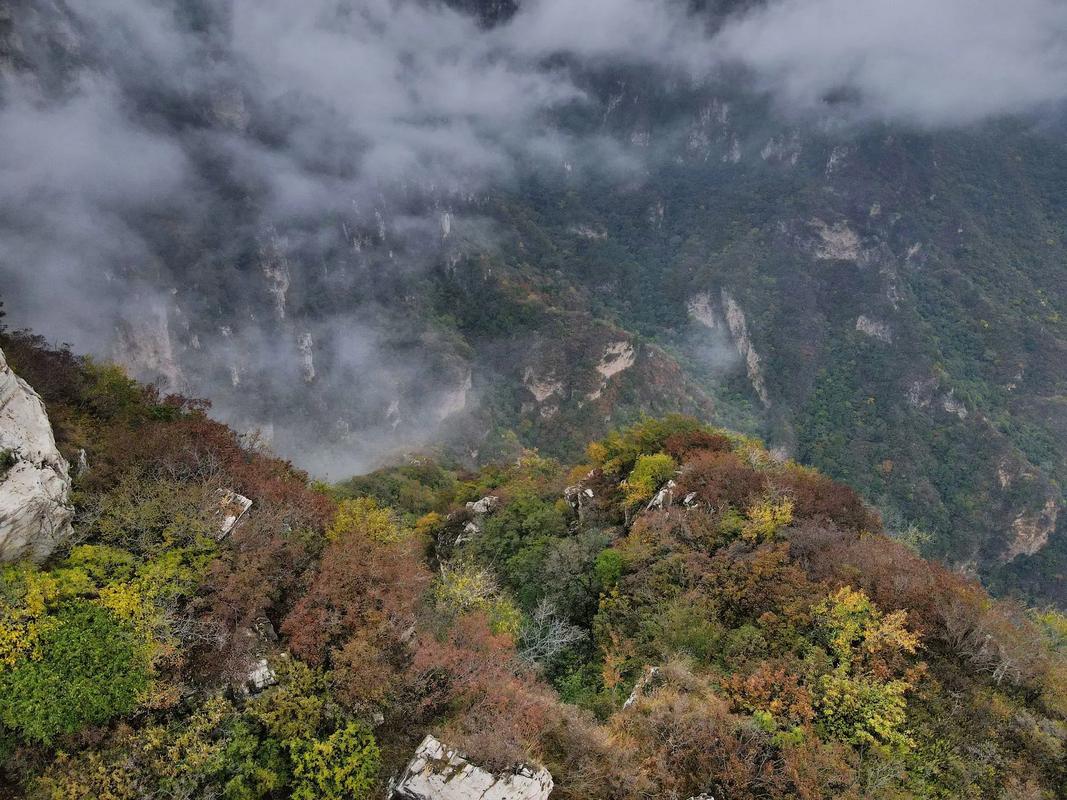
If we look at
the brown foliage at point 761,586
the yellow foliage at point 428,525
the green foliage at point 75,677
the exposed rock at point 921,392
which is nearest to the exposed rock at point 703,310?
the exposed rock at point 921,392

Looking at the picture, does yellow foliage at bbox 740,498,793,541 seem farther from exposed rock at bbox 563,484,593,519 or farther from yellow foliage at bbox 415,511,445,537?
yellow foliage at bbox 415,511,445,537

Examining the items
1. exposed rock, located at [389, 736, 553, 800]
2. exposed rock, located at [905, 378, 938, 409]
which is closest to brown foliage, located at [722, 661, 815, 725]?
exposed rock, located at [389, 736, 553, 800]

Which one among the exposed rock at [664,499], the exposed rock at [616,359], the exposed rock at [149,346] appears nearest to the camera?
the exposed rock at [664,499]

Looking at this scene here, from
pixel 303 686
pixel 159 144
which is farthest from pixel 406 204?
pixel 303 686

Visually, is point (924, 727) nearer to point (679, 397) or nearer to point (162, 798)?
point (162, 798)

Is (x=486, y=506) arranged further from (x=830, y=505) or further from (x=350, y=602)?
(x=350, y=602)

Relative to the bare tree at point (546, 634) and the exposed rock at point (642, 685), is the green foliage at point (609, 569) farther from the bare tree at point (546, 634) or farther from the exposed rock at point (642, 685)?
the exposed rock at point (642, 685)
